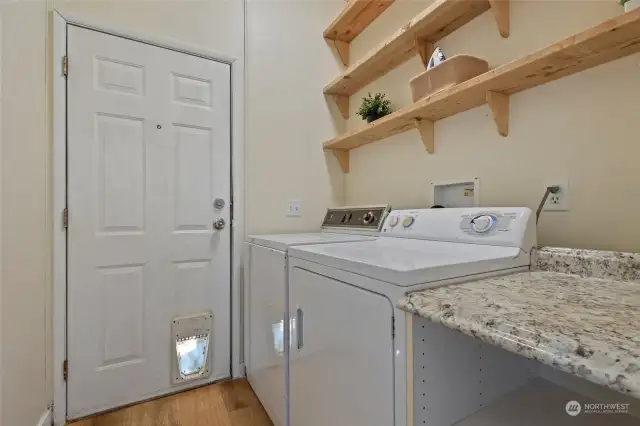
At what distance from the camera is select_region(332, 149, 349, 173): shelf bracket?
242 centimetres

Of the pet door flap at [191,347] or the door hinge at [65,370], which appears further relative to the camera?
the pet door flap at [191,347]

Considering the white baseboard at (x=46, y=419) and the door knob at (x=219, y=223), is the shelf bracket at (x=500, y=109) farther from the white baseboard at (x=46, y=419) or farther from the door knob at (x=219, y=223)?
the white baseboard at (x=46, y=419)

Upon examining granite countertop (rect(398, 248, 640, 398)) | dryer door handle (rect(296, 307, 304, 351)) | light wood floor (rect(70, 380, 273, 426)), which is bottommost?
light wood floor (rect(70, 380, 273, 426))

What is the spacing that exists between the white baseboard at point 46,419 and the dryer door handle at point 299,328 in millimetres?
1329

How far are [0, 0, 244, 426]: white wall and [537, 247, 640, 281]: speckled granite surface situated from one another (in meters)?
1.91

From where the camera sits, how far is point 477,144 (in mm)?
1477

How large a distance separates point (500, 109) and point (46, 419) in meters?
2.53

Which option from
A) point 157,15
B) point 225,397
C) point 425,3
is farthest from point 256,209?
point 425,3

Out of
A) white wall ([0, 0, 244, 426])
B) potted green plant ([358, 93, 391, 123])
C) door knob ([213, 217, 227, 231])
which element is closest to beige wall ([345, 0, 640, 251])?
potted green plant ([358, 93, 391, 123])

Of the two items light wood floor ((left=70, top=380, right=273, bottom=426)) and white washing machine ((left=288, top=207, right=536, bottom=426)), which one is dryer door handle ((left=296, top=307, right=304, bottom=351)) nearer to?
white washing machine ((left=288, top=207, right=536, bottom=426))

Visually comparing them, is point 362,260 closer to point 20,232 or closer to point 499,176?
point 499,176

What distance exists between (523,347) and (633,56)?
112 centimetres

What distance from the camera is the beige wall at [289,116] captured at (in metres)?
Answer: 2.11

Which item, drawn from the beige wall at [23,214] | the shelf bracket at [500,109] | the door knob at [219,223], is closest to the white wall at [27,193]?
the beige wall at [23,214]
